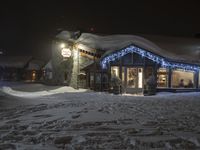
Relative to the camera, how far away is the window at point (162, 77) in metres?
26.9

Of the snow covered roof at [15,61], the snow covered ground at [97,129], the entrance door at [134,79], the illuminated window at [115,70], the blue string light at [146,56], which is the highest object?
the snow covered roof at [15,61]

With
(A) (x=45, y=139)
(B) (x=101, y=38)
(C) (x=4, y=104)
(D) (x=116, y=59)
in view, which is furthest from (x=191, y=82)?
(A) (x=45, y=139)

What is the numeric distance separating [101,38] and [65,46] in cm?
448

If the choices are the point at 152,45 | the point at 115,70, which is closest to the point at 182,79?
the point at 152,45

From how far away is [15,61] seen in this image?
214ft

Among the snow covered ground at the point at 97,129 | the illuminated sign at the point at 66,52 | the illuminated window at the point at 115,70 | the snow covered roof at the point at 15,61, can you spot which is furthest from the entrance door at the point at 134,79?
the snow covered roof at the point at 15,61

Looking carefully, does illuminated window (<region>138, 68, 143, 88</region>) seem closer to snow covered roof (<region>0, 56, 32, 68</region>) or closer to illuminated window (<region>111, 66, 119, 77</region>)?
illuminated window (<region>111, 66, 119, 77</region>)

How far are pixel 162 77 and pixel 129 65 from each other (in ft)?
10.7

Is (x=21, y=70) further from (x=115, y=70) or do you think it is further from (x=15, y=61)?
(x=115, y=70)

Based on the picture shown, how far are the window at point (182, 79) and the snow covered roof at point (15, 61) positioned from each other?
43.0 metres

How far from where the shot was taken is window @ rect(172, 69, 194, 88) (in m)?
27.2

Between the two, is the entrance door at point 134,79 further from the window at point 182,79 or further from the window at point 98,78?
the window at point 182,79

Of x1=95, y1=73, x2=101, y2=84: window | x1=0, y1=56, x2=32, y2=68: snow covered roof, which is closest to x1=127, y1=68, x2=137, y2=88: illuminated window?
x1=95, y1=73, x2=101, y2=84: window

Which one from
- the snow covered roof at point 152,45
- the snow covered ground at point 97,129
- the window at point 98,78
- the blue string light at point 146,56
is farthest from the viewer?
the window at point 98,78
